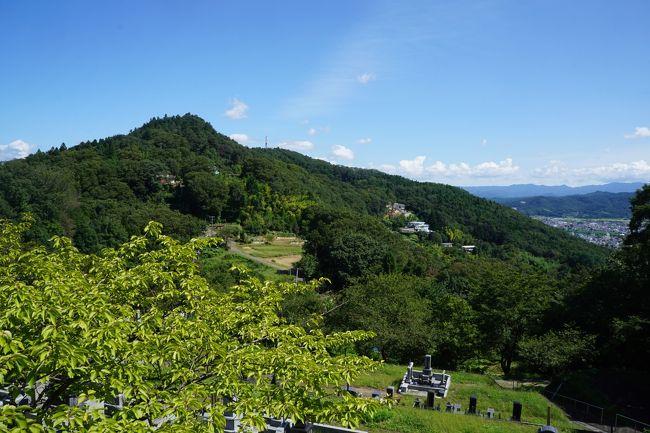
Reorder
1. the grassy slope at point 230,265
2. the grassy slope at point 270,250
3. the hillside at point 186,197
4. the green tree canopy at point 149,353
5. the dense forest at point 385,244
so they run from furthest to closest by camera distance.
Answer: the grassy slope at point 270,250
the hillside at point 186,197
the grassy slope at point 230,265
the dense forest at point 385,244
the green tree canopy at point 149,353

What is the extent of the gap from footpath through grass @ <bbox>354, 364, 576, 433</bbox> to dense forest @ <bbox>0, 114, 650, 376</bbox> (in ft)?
11.5

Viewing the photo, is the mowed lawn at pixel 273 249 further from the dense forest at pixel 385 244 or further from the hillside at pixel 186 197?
the hillside at pixel 186 197

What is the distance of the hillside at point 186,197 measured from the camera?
2280 inches

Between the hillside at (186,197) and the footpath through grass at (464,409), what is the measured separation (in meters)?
41.4

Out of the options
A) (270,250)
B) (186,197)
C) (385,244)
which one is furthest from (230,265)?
(186,197)

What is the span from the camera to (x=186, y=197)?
77375mm

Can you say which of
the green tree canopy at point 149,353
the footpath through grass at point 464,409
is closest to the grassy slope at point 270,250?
the footpath through grass at point 464,409

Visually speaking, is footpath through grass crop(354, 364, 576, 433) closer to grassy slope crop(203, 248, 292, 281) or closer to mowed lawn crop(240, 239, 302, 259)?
grassy slope crop(203, 248, 292, 281)

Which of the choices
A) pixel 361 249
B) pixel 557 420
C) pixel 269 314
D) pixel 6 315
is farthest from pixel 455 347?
pixel 361 249

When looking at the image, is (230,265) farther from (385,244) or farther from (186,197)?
(186,197)

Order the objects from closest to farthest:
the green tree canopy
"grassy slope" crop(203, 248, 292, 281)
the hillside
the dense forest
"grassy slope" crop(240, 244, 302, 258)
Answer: the green tree canopy, the dense forest, "grassy slope" crop(203, 248, 292, 281), the hillside, "grassy slope" crop(240, 244, 302, 258)

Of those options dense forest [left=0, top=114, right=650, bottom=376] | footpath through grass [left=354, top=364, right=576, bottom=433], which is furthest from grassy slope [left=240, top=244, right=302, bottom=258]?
footpath through grass [left=354, top=364, right=576, bottom=433]

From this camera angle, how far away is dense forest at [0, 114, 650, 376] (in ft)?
77.7

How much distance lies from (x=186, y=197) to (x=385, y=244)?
37.2m
